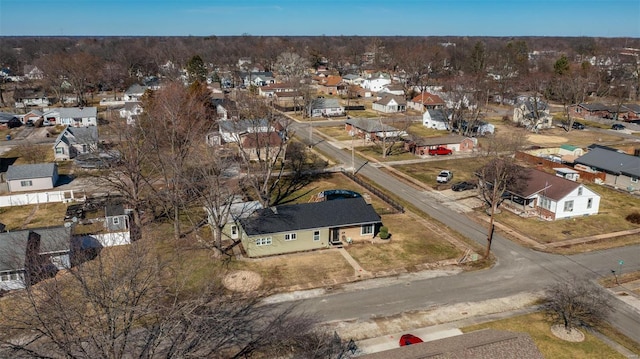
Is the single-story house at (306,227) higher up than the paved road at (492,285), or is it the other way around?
the single-story house at (306,227)

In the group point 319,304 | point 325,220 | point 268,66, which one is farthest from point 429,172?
point 268,66

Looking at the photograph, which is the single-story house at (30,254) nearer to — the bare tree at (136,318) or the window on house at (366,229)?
the bare tree at (136,318)

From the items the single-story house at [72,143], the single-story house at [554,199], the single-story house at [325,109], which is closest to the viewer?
the single-story house at [554,199]

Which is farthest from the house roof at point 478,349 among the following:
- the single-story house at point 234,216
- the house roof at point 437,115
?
the house roof at point 437,115

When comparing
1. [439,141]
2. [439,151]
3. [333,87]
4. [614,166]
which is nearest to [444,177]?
[439,151]

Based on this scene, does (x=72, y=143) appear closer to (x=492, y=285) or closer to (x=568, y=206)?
(x=492, y=285)

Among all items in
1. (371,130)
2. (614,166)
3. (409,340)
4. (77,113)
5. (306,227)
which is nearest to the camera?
(409,340)
